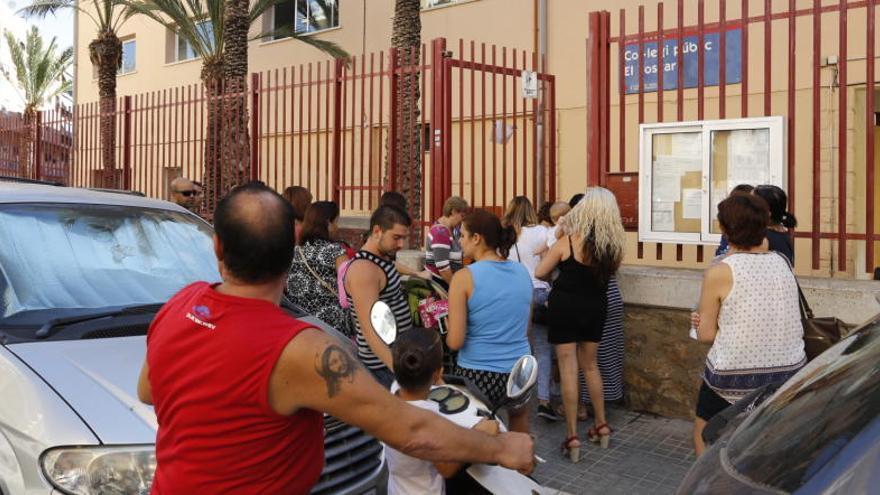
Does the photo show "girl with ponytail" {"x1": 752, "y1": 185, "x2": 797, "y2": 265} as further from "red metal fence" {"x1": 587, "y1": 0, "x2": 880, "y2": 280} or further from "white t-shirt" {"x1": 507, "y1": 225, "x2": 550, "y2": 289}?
"white t-shirt" {"x1": 507, "y1": 225, "x2": 550, "y2": 289}

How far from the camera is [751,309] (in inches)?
145

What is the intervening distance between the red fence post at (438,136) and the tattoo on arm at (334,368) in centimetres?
578

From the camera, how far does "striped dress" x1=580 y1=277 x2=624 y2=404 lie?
5625 millimetres

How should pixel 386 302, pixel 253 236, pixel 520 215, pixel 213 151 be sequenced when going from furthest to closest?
pixel 213 151
pixel 520 215
pixel 386 302
pixel 253 236

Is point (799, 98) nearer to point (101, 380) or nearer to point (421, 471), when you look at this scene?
point (421, 471)

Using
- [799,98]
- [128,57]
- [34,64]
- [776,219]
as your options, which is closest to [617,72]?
[799,98]

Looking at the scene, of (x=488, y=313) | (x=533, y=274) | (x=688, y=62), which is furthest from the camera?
(x=688, y=62)

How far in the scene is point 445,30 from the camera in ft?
45.8

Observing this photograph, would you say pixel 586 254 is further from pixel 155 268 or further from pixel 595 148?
pixel 155 268

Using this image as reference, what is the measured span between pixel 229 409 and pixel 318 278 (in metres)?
3.01

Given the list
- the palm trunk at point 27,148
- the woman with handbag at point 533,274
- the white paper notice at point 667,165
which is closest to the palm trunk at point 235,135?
the woman with handbag at point 533,274

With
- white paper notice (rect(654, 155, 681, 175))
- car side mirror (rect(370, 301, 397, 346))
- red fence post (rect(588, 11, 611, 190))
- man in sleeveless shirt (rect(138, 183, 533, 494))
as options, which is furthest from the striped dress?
man in sleeveless shirt (rect(138, 183, 533, 494))

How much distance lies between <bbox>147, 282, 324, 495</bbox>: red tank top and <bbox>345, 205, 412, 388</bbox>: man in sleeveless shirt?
6.68ft

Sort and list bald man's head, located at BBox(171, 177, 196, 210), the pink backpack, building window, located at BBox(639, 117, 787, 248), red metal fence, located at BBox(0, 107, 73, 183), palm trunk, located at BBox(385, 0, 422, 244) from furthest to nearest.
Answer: red metal fence, located at BBox(0, 107, 73, 183), palm trunk, located at BBox(385, 0, 422, 244), bald man's head, located at BBox(171, 177, 196, 210), building window, located at BBox(639, 117, 787, 248), the pink backpack
